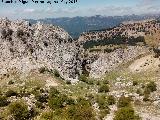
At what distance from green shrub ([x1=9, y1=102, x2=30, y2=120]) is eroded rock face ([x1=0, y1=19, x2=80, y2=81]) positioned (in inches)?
1868

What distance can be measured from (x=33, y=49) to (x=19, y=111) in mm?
67862

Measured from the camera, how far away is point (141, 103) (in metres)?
126

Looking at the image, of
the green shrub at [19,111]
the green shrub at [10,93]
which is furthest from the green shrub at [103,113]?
the green shrub at [10,93]

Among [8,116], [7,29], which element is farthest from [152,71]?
[8,116]

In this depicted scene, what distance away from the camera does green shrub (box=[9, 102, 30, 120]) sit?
11000 cm

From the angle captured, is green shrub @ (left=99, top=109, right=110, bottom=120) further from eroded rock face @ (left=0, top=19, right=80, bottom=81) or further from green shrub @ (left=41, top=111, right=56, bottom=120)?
eroded rock face @ (left=0, top=19, right=80, bottom=81)

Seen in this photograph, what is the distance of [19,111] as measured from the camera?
110 metres

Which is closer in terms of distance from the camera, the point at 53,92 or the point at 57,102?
the point at 57,102

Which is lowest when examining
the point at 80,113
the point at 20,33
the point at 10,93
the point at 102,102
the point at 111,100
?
the point at 111,100

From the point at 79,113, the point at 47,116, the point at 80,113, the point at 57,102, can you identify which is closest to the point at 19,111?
the point at 47,116

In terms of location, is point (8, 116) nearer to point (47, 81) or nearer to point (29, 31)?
point (47, 81)

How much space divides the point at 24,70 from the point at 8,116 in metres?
49.1

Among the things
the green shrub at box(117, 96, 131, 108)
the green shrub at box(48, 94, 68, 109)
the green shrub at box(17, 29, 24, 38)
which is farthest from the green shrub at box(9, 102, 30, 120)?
the green shrub at box(17, 29, 24, 38)

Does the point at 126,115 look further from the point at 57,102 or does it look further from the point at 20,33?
the point at 20,33
